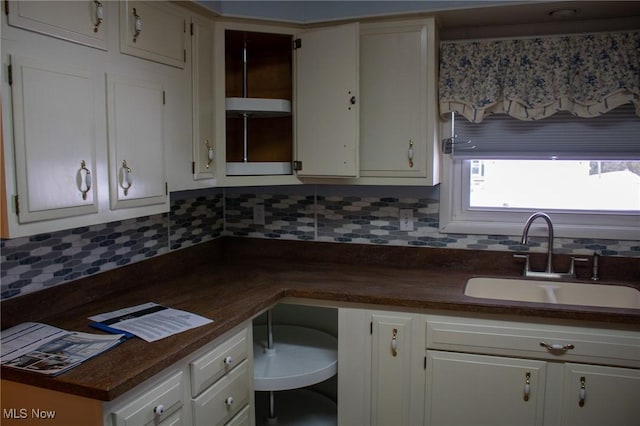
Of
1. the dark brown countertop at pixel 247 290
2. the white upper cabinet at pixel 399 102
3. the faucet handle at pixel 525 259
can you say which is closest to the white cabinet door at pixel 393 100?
the white upper cabinet at pixel 399 102

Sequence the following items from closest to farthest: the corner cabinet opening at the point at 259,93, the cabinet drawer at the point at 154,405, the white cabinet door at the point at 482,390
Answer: the cabinet drawer at the point at 154,405 → the white cabinet door at the point at 482,390 → the corner cabinet opening at the point at 259,93

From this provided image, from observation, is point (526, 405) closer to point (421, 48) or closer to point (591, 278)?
point (591, 278)

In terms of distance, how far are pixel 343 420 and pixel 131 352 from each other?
109cm

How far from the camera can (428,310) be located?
6.88ft

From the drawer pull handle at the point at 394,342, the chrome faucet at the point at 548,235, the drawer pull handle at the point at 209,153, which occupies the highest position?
the drawer pull handle at the point at 209,153

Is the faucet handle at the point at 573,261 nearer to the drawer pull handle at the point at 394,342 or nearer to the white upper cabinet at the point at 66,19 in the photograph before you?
the drawer pull handle at the point at 394,342

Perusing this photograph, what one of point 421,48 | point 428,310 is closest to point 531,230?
point 428,310

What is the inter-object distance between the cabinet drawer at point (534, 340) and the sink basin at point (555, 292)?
24 cm

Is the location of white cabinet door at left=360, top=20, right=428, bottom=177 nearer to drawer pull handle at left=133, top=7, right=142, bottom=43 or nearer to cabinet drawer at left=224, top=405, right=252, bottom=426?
drawer pull handle at left=133, top=7, right=142, bottom=43

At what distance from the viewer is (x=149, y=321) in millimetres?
1793

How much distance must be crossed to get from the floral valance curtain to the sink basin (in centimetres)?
74

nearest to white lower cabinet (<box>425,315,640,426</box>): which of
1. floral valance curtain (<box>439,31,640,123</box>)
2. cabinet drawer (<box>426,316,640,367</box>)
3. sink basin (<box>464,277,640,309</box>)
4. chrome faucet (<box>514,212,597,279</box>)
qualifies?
cabinet drawer (<box>426,316,640,367</box>)

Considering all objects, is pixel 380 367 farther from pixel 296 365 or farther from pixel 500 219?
pixel 500 219

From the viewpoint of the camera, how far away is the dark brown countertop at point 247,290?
149 cm
